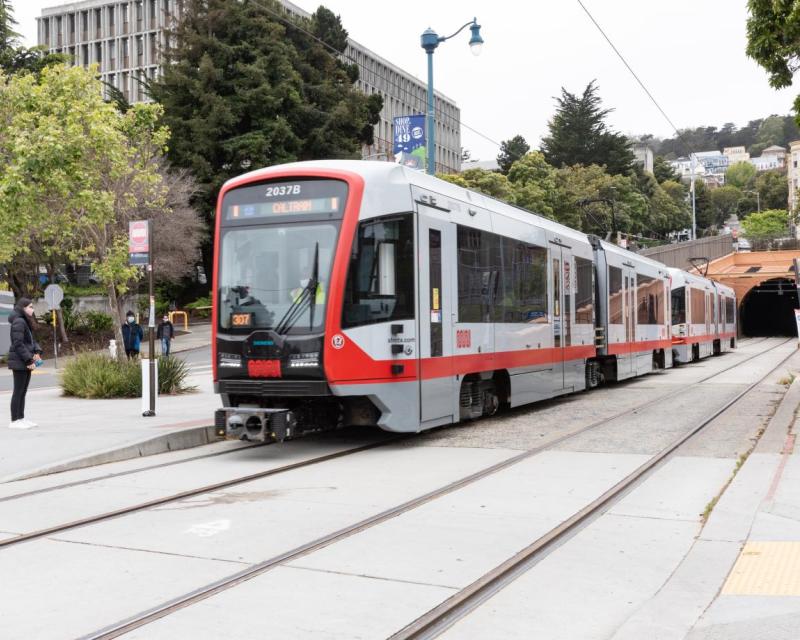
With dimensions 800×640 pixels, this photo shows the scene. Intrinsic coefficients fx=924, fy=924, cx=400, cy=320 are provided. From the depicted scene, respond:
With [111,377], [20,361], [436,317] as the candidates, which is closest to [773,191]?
[111,377]

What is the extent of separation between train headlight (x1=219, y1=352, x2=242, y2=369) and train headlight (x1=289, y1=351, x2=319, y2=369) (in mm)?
732

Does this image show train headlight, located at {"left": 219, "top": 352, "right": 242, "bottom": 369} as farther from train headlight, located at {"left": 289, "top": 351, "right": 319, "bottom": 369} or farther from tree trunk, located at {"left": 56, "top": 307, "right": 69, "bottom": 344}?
tree trunk, located at {"left": 56, "top": 307, "right": 69, "bottom": 344}

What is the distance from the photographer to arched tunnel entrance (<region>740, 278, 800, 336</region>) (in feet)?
267

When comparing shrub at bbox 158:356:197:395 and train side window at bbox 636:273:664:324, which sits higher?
train side window at bbox 636:273:664:324

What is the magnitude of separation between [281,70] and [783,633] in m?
48.3

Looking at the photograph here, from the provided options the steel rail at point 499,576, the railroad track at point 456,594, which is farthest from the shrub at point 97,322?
the steel rail at point 499,576

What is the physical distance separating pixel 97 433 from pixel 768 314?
82.7 m

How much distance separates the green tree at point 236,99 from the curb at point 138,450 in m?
36.9

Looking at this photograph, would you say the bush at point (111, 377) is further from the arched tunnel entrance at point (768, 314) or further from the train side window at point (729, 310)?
the arched tunnel entrance at point (768, 314)

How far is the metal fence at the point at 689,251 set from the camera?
62.2 metres

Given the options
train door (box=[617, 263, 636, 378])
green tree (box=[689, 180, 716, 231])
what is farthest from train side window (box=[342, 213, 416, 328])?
green tree (box=[689, 180, 716, 231])

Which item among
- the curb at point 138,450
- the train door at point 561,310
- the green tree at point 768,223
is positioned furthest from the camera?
the green tree at point 768,223

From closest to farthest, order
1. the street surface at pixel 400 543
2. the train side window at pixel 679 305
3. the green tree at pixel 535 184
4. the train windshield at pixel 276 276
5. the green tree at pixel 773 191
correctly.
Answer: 1. the street surface at pixel 400 543
2. the train windshield at pixel 276 276
3. the train side window at pixel 679 305
4. the green tree at pixel 535 184
5. the green tree at pixel 773 191

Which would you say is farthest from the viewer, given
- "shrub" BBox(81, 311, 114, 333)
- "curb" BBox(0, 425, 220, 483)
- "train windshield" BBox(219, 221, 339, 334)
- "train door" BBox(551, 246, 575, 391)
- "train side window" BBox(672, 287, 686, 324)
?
"shrub" BBox(81, 311, 114, 333)
